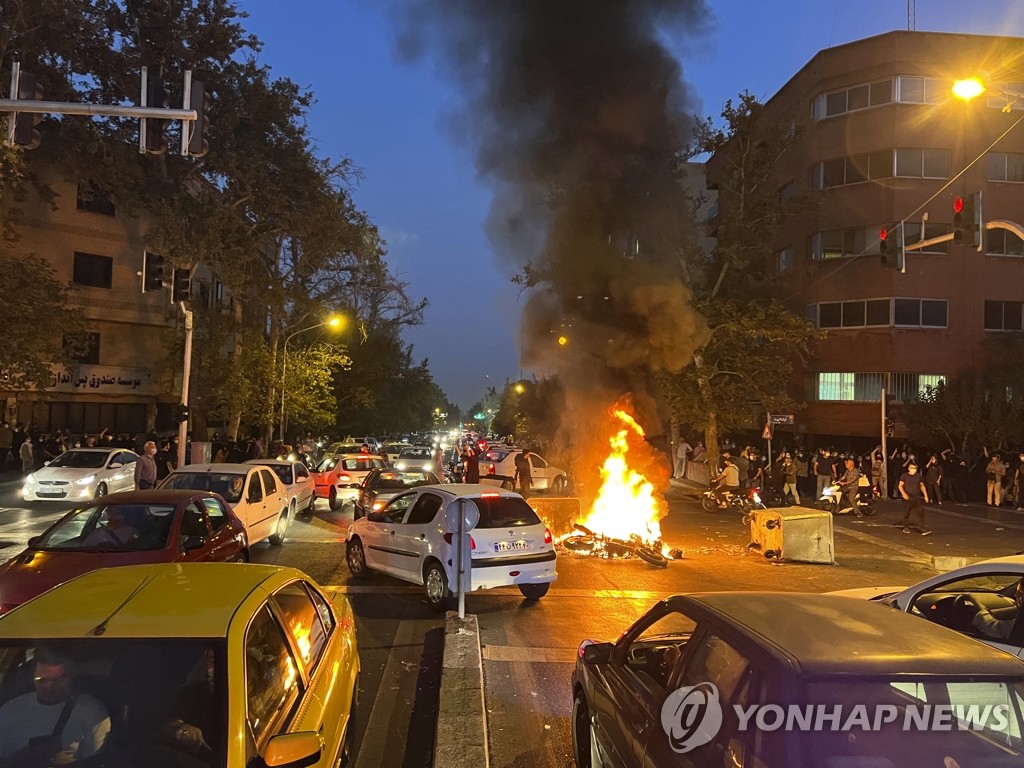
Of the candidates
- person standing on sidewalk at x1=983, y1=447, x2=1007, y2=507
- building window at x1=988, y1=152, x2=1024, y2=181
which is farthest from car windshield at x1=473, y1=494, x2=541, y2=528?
building window at x1=988, y1=152, x2=1024, y2=181

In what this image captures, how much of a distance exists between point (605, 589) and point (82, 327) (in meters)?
22.3

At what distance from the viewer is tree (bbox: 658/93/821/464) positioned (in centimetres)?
2609

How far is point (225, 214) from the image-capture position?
28031 millimetres

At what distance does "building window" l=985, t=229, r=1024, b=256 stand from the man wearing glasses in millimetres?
34190

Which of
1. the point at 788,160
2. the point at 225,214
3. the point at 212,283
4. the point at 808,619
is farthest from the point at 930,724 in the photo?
the point at 212,283

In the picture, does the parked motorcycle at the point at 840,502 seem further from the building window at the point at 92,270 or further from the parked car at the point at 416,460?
the building window at the point at 92,270

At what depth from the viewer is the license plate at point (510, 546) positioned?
26.9 feet

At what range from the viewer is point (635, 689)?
342 cm

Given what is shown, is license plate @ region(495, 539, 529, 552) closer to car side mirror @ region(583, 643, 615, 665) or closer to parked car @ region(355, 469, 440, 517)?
car side mirror @ region(583, 643, 615, 665)

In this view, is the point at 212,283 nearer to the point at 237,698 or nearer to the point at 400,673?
the point at 400,673

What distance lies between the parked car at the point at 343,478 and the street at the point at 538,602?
0.42 meters

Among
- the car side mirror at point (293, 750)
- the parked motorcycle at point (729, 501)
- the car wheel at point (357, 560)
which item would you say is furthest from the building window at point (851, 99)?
the car side mirror at point (293, 750)

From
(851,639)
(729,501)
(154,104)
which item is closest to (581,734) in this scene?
(851,639)

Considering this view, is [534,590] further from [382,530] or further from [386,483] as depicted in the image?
[386,483]
